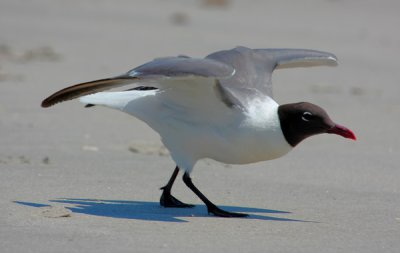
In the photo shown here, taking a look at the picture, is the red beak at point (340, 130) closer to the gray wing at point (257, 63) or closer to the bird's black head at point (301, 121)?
the bird's black head at point (301, 121)

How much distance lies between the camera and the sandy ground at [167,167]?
5.39m

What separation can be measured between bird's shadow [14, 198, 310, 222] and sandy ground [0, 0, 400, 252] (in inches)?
0.5

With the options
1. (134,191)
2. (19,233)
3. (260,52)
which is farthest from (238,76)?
(19,233)

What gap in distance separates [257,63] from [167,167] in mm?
1132

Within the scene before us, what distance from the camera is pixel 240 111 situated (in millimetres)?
6066

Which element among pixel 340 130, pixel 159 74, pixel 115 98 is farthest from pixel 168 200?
pixel 340 130

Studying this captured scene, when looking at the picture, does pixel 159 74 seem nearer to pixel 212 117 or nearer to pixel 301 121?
pixel 212 117

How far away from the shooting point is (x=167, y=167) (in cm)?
760

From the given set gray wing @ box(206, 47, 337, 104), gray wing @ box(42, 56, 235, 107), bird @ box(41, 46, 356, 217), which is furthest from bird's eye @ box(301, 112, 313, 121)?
gray wing @ box(42, 56, 235, 107)

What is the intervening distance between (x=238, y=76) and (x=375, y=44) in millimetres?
9306

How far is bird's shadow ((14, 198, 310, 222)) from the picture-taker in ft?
19.3

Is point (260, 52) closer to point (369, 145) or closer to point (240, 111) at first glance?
point (240, 111)

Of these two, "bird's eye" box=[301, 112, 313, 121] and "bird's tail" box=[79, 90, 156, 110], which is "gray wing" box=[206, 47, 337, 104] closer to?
"bird's eye" box=[301, 112, 313, 121]

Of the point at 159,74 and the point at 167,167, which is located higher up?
the point at 159,74
